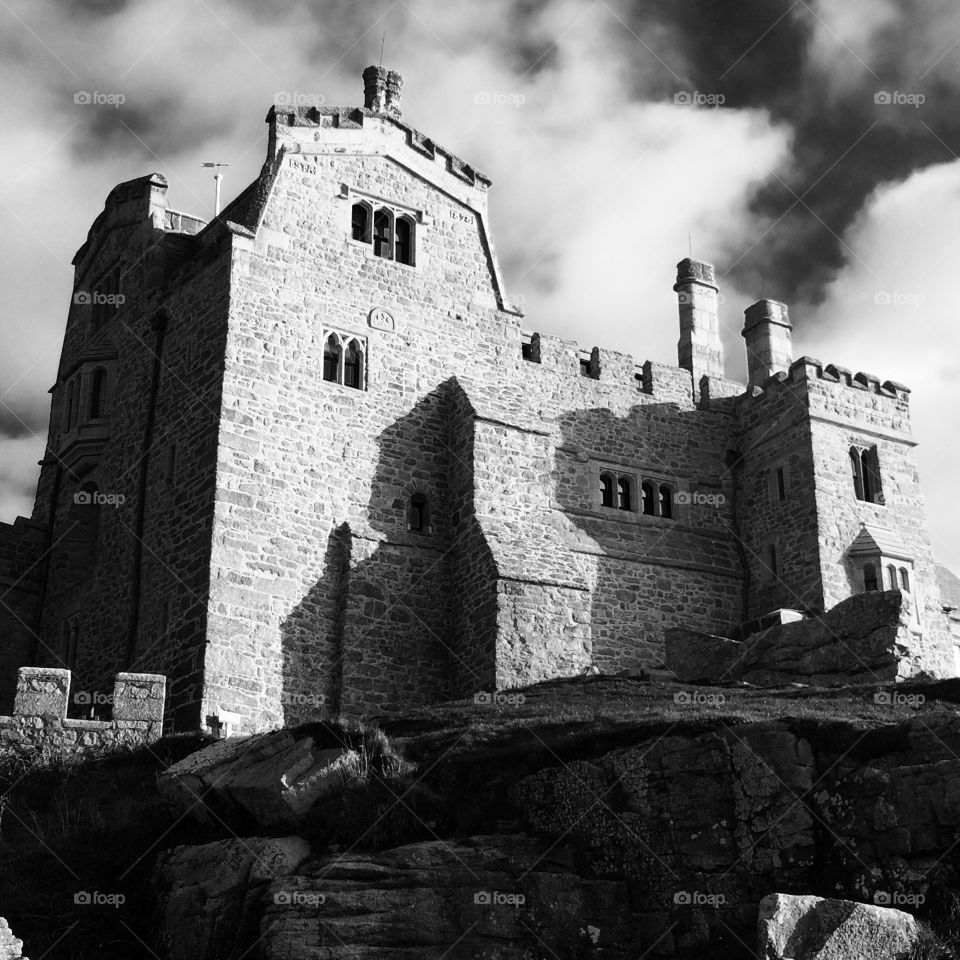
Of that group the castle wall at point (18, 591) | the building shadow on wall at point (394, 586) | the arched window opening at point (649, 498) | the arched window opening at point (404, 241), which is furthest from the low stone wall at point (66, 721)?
the arched window opening at point (649, 498)

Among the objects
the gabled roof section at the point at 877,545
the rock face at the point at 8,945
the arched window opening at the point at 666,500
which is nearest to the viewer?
the rock face at the point at 8,945

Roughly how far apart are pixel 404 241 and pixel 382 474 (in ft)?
21.4

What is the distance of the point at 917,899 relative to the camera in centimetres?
1858

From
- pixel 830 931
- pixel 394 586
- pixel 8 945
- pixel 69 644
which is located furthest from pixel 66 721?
pixel 830 931

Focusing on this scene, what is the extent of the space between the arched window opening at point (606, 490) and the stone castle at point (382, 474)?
1.9 inches

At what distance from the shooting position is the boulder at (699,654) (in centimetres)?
3200

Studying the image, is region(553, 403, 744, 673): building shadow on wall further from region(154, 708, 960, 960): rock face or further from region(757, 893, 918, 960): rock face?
region(757, 893, 918, 960): rock face

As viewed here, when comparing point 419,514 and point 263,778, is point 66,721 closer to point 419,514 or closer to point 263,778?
point 263,778

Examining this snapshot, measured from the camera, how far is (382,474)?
34219mm

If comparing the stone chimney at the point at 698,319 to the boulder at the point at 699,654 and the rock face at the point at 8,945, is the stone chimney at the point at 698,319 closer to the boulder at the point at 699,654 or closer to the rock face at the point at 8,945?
the boulder at the point at 699,654

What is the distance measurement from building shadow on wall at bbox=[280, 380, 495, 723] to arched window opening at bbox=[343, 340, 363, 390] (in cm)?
132

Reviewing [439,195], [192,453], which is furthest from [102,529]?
[439,195]

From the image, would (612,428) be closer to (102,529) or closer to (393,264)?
(393,264)

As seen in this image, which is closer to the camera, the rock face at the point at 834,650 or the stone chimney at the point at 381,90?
the rock face at the point at 834,650
